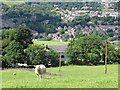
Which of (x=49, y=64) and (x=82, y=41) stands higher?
(x=82, y=41)

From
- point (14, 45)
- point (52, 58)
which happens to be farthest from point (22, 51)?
point (52, 58)

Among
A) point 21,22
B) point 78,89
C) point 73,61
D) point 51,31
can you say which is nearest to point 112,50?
point 73,61

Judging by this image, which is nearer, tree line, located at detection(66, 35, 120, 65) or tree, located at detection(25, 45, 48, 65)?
tree, located at detection(25, 45, 48, 65)

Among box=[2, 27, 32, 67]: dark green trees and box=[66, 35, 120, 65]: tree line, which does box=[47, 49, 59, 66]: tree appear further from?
box=[2, 27, 32, 67]: dark green trees

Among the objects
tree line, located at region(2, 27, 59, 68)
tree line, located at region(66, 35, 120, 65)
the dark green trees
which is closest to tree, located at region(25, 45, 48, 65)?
tree line, located at region(2, 27, 59, 68)

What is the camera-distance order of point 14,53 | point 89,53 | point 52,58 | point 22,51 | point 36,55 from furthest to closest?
point 89,53, point 52,58, point 22,51, point 36,55, point 14,53

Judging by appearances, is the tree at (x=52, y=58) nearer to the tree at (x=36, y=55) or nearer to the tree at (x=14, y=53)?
the tree at (x=36, y=55)

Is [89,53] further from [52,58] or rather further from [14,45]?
[14,45]

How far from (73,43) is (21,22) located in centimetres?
12406

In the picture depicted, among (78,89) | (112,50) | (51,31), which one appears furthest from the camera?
(51,31)

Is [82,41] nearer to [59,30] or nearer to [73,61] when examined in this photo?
[73,61]

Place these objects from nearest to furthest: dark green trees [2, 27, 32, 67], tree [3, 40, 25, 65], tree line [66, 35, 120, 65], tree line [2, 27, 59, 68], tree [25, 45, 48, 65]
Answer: tree [3, 40, 25, 65] → dark green trees [2, 27, 32, 67] → tree line [2, 27, 59, 68] → tree [25, 45, 48, 65] → tree line [66, 35, 120, 65]

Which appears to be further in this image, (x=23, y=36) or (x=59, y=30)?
(x=59, y=30)

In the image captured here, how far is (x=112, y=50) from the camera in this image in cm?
7100
